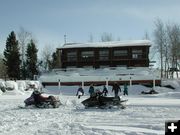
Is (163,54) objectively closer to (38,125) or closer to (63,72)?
(63,72)

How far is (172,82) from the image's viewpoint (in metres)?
53.2

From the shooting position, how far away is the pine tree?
77125 mm

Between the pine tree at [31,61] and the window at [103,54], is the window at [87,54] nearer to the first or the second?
the window at [103,54]

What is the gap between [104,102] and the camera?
2508cm

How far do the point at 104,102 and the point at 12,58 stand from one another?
50.1 m

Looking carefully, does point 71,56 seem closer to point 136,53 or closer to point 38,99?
point 136,53

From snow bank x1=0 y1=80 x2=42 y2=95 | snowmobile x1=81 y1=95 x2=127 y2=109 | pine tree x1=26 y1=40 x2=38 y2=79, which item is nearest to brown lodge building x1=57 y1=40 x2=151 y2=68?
pine tree x1=26 y1=40 x2=38 y2=79

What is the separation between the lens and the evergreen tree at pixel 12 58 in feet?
239

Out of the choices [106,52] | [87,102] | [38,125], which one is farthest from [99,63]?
[38,125]

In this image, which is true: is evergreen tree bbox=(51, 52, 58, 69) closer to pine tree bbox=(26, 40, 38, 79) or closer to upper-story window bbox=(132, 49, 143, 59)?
pine tree bbox=(26, 40, 38, 79)

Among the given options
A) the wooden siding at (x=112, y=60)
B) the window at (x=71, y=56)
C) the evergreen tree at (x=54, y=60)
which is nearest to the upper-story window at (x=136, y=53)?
the wooden siding at (x=112, y=60)

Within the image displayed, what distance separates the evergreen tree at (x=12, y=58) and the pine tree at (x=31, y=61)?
134 inches

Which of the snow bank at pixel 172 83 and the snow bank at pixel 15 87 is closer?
the snow bank at pixel 15 87

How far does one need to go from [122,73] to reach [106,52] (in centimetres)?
1023
